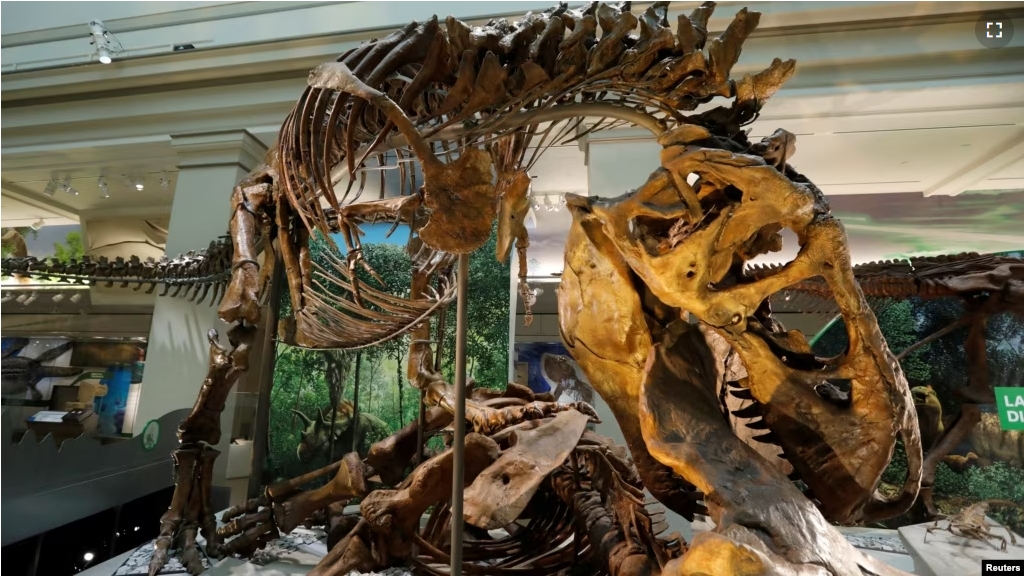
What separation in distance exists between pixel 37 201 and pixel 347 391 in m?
3.34

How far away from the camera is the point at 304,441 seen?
3.71 metres

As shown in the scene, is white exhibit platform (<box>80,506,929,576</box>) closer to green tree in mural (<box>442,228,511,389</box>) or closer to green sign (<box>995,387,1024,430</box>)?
green sign (<box>995,387,1024,430</box>)

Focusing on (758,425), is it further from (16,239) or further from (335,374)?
(16,239)

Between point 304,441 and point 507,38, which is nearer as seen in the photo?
point 507,38

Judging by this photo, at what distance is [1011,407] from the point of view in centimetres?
245

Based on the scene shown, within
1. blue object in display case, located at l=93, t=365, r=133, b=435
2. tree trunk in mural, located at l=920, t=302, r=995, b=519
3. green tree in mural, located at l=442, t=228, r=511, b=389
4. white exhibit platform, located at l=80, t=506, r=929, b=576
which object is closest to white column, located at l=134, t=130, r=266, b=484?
blue object in display case, located at l=93, t=365, r=133, b=435

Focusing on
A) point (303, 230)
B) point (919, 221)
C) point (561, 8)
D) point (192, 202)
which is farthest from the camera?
point (192, 202)

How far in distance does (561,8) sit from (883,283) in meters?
3.10

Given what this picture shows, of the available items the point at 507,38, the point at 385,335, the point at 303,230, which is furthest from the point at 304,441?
the point at 507,38

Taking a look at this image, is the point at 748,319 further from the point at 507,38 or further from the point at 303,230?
the point at 303,230

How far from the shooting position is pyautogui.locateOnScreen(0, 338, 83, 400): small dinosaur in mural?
309 cm

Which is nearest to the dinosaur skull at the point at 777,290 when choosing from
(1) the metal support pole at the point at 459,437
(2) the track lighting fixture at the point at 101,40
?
(1) the metal support pole at the point at 459,437

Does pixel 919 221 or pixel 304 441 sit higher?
pixel 919 221

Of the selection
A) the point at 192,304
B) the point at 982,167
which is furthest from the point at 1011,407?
the point at 192,304
